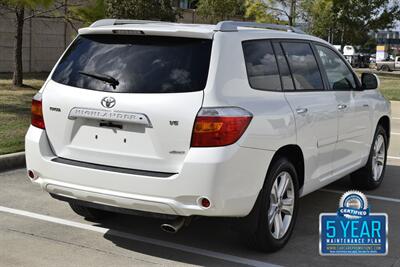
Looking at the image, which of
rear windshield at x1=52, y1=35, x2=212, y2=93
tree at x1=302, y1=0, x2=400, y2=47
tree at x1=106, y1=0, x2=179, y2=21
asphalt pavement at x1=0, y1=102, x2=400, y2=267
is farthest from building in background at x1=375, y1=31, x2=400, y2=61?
rear windshield at x1=52, y1=35, x2=212, y2=93

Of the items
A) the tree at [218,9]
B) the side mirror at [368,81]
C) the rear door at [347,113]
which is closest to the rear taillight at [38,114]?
the rear door at [347,113]

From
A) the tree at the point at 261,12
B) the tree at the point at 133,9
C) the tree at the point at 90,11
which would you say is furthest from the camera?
the tree at the point at 261,12

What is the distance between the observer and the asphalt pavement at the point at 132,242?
14.5ft

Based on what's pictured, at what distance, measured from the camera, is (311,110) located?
197 inches

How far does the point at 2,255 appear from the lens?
175 inches

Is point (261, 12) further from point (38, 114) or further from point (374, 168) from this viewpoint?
point (38, 114)

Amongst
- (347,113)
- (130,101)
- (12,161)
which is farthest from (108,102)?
(12,161)

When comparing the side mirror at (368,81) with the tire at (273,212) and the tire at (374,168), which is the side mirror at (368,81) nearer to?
Answer: the tire at (374,168)

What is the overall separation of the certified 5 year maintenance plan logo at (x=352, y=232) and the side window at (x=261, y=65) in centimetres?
109

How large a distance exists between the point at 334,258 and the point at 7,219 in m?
2.94

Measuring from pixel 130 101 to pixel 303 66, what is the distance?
6.27 ft

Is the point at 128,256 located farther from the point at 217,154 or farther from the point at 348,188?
the point at 348,188

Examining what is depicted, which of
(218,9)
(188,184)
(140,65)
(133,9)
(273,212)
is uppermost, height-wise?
(218,9)

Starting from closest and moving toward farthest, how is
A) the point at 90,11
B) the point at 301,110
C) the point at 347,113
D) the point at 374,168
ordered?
the point at 301,110, the point at 347,113, the point at 374,168, the point at 90,11
